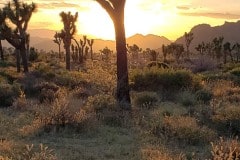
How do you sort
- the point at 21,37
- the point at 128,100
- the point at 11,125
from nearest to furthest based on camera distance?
the point at 11,125, the point at 128,100, the point at 21,37

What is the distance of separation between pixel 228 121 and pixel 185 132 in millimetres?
1682

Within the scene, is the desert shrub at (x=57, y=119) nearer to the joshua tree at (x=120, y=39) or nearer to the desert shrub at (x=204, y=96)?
the joshua tree at (x=120, y=39)

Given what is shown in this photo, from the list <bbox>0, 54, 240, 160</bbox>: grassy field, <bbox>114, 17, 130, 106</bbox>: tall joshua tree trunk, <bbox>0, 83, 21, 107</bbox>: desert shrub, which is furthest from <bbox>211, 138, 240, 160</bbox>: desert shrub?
<bbox>0, 83, 21, 107</bbox>: desert shrub

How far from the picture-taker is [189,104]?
619 inches

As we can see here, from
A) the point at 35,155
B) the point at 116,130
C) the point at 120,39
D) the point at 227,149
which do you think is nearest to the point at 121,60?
the point at 120,39

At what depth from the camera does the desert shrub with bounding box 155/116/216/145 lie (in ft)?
32.5

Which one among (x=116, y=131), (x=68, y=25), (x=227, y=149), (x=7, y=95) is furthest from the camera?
(x=68, y=25)

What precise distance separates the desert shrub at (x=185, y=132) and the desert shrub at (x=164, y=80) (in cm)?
902

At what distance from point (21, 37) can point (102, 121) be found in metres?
25.5

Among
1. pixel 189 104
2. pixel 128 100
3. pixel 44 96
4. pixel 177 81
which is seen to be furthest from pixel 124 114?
pixel 177 81

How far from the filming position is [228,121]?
11.2 meters

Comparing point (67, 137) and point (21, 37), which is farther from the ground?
point (21, 37)

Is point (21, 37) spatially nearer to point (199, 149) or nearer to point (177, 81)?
point (177, 81)

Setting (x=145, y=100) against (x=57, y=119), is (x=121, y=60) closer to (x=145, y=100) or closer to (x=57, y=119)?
(x=145, y=100)
